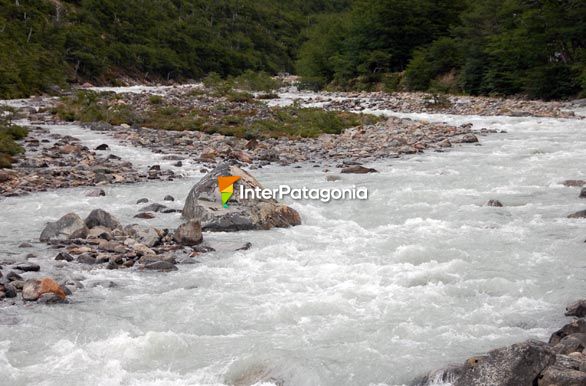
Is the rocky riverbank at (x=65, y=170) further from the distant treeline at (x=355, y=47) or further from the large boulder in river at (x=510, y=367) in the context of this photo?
the distant treeline at (x=355, y=47)

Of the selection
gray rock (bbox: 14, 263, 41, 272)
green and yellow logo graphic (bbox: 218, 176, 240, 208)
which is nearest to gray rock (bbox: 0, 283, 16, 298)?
gray rock (bbox: 14, 263, 41, 272)

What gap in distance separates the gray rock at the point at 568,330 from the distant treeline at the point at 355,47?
92.4 feet

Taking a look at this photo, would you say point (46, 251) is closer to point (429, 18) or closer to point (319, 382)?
point (319, 382)

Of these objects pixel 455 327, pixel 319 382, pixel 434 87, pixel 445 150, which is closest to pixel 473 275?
pixel 455 327

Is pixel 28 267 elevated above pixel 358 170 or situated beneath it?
situated beneath

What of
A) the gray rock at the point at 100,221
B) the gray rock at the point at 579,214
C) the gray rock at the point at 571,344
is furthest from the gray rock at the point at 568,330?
the gray rock at the point at 100,221

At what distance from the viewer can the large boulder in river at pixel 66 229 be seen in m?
10.7

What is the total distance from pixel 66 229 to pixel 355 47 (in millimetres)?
49461

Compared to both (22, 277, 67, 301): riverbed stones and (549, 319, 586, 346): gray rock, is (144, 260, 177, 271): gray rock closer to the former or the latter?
(22, 277, 67, 301): riverbed stones

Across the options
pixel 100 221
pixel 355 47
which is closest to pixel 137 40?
pixel 355 47

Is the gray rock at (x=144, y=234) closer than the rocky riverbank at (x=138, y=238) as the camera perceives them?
No

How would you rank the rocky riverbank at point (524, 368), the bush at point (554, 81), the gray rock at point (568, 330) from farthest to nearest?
the bush at point (554, 81)
the gray rock at point (568, 330)
the rocky riverbank at point (524, 368)

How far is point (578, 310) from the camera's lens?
24.4 feet

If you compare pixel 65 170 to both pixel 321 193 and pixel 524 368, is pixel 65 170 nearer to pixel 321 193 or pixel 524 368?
pixel 321 193
